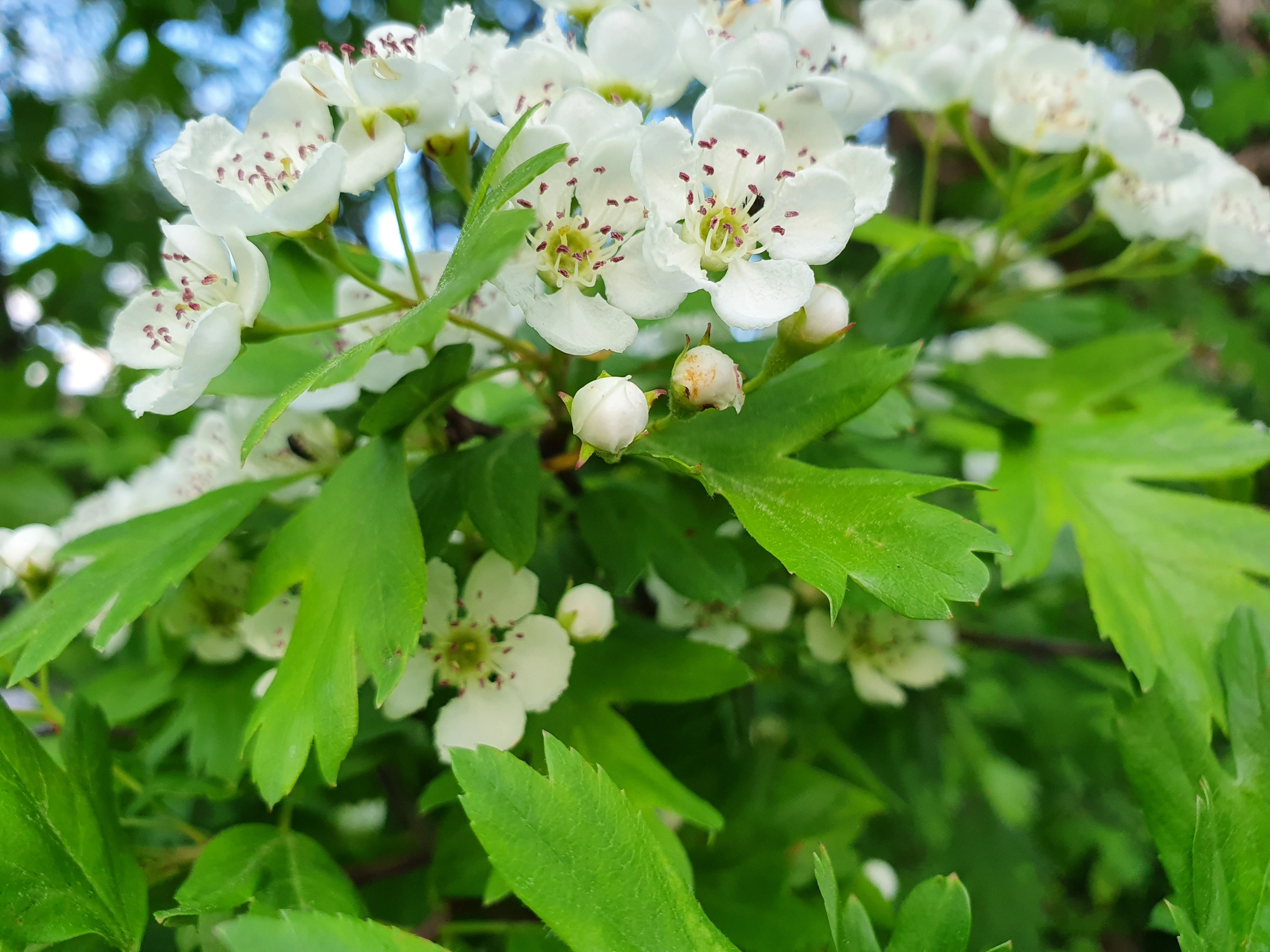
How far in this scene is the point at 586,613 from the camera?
2.25ft

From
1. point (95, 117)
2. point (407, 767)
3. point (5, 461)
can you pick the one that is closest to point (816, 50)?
point (407, 767)

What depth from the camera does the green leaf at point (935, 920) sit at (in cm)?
52

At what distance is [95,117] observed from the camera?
2332 mm

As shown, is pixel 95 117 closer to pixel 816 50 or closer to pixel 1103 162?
pixel 816 50

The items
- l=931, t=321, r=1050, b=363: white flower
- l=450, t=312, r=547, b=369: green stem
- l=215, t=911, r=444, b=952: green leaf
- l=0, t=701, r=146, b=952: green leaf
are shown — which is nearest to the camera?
l=215, t=911, r=444, b=952: green leaf

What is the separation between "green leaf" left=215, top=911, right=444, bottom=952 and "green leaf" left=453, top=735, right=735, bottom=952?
6 centimetres

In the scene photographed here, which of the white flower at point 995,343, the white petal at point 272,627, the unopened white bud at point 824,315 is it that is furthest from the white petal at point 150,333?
the white flower at point 995,343

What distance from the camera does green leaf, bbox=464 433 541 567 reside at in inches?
24.7

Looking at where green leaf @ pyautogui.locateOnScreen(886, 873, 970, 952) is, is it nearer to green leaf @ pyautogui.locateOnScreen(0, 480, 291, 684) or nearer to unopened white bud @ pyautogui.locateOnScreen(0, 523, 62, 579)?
green leaf @ pyautogui.locateOnScreen(0, 480, 291, 684)

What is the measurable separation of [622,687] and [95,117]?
2.49 meters

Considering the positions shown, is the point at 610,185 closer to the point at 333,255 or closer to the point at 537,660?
the point at 333,255

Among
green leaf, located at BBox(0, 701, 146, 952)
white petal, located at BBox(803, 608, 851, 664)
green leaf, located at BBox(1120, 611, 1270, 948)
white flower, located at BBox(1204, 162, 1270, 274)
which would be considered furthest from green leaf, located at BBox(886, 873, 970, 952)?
white flower, located at BBox(1204, 162, 1270, 274)

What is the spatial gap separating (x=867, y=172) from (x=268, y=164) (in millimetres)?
446

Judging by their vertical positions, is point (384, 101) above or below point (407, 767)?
above
